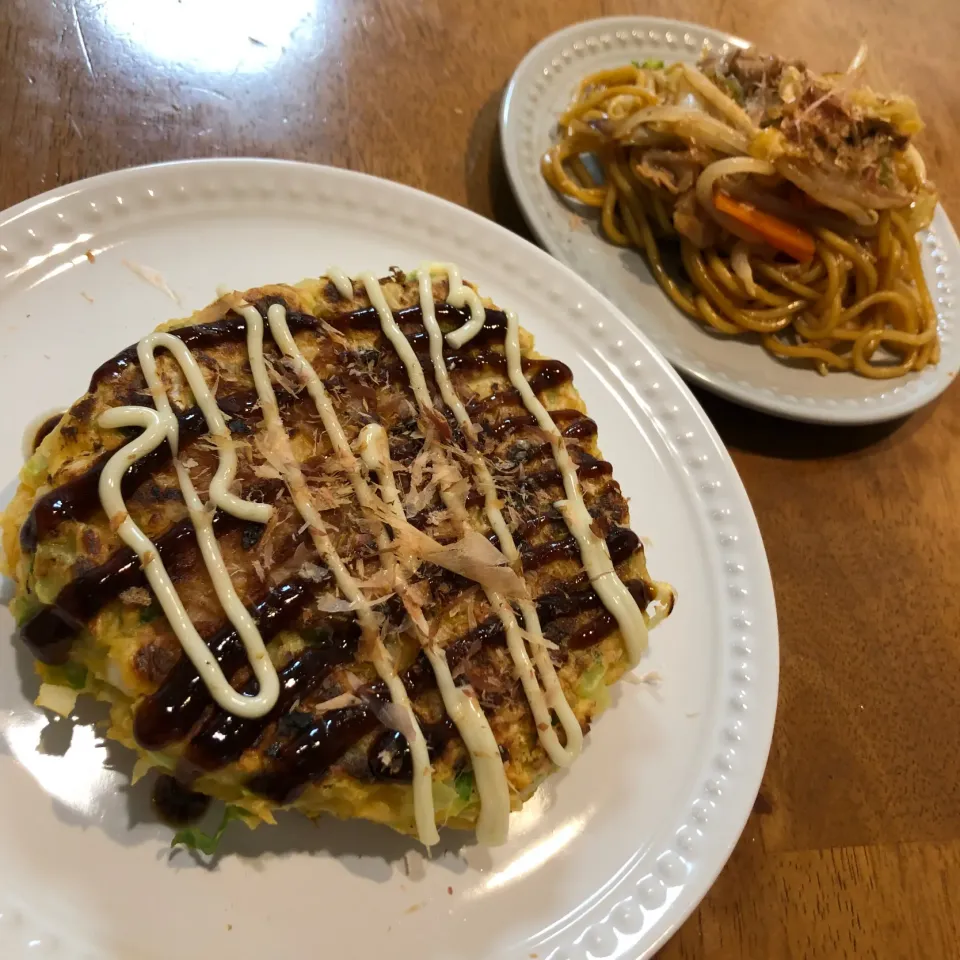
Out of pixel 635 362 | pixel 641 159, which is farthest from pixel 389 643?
pixel 641 159

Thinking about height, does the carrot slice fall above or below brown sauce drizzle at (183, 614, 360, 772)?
above

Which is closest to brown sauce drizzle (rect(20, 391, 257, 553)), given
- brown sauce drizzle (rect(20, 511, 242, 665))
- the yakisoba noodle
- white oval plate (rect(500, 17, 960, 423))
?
brown sauce drizzle (rect(20, 511, 242, 665))

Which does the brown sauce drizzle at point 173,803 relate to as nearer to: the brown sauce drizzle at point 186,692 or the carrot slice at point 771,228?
the brown sauce drizzle at point 186,692

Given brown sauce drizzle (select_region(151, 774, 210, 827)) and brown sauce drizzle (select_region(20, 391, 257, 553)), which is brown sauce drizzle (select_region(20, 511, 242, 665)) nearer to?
brown sauce drizzle (select_region(20, 391, 257, 553))

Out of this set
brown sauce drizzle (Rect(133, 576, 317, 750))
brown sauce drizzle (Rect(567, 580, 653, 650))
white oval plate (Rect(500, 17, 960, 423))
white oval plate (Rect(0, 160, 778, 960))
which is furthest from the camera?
white oval plate (Rect(500, 17, 960, 423))

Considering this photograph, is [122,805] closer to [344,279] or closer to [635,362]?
[344,279]
